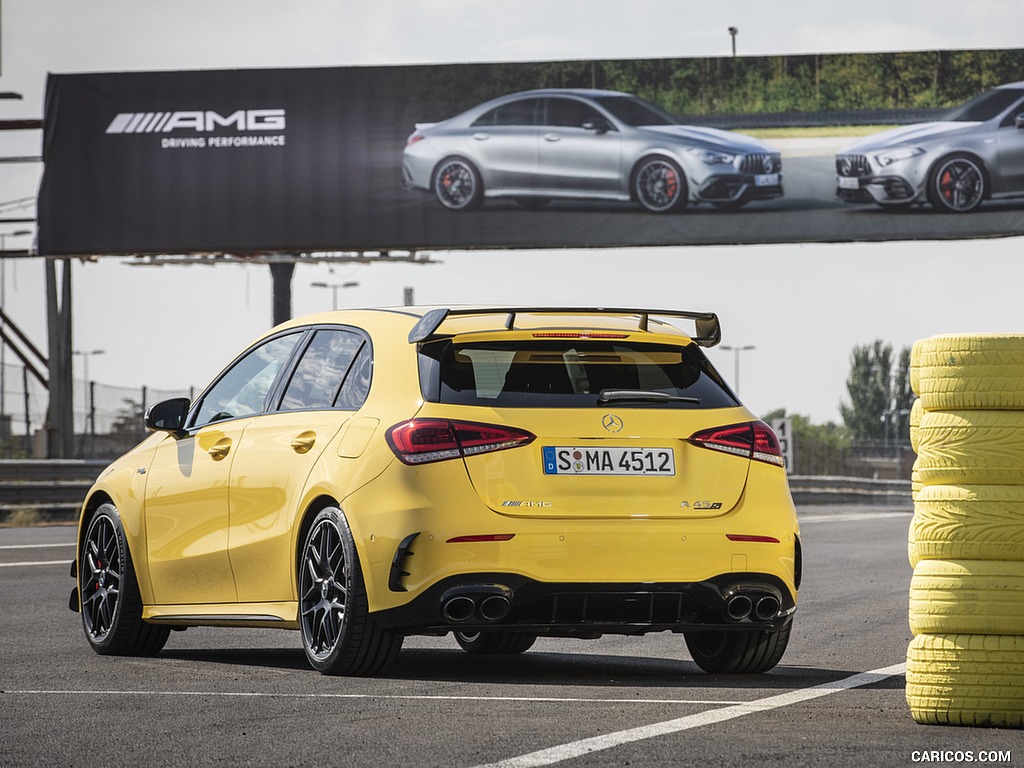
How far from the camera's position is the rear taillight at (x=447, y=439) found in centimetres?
780

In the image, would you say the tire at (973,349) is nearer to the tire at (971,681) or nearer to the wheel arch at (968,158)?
the tire at (971,681)

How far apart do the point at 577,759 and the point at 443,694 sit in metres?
1.81

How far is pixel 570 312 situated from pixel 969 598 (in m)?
2.43

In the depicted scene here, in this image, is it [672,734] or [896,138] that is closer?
[672,734]

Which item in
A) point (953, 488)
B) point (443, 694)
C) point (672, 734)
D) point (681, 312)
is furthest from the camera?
point (681, 312)

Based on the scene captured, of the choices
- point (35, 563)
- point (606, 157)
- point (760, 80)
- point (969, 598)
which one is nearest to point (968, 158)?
point (760, 80)

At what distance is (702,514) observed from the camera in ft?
26.1

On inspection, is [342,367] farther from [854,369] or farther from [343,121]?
[854,369]

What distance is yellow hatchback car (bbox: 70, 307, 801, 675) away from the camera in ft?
25.4

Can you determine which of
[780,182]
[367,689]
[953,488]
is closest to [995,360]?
[953,488]

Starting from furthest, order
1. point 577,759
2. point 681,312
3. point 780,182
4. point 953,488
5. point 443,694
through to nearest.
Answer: point 780,182 → point 681,312 → point 443,694 → point 953,488 → point 577,759

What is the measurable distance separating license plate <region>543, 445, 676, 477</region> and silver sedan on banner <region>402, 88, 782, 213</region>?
27181 millimetres

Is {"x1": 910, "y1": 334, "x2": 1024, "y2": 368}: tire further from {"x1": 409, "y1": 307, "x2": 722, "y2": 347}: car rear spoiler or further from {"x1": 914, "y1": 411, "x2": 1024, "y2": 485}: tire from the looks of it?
{"x1": 409, "y1": 307, "x2": 722, "y2": 347}: car rear spoiler

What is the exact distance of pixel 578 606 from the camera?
782 centimetres
